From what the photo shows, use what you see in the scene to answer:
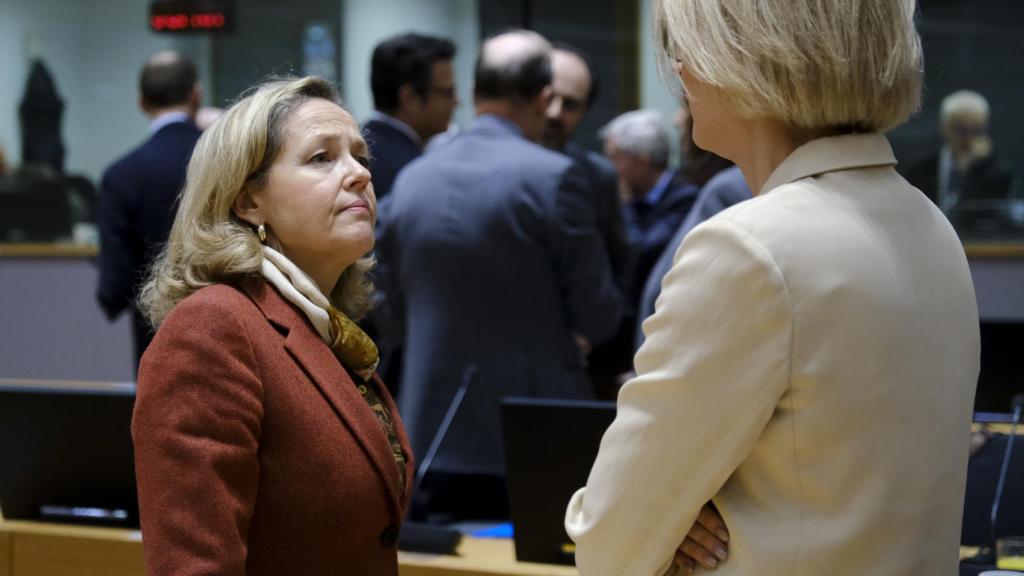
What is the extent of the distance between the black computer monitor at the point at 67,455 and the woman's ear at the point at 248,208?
764 millimetres

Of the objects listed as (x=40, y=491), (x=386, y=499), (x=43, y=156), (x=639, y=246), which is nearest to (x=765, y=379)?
(x=386, y=499)

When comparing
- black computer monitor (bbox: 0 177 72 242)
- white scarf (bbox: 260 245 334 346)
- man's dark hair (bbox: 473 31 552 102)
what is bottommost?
black computer monitor (bbox: 0 177 72 242)

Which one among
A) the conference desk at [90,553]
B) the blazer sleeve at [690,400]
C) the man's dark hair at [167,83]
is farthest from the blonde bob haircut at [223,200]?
the man's dark hair at [167,83]

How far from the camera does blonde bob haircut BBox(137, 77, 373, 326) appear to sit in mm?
1737

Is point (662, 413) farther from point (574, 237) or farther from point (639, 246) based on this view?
point (639, 246)

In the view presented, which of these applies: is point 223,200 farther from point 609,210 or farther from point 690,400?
point 609,210

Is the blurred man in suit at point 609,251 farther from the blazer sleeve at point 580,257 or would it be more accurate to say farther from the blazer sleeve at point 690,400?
the blazer sleeve at point 690,400

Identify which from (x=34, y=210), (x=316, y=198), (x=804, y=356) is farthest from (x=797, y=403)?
(x=34, y=210)

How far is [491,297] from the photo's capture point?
3375 mm

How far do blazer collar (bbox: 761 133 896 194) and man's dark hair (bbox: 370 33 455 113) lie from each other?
2.70 meters

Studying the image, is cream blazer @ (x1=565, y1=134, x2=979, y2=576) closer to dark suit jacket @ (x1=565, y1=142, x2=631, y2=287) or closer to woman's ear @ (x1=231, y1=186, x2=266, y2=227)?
woman's ear @ (x1=231, y1=186, x2=266, y2=227)

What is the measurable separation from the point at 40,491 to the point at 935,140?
4.47 m

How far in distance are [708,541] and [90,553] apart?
5.03 ft

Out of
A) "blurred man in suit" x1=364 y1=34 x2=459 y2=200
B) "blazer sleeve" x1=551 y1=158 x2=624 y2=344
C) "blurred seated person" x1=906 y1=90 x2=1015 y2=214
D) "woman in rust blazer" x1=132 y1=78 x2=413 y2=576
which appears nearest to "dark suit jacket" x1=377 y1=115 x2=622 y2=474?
"blazer sleeve" x1=551 y1=158 x2=624 y2=344
